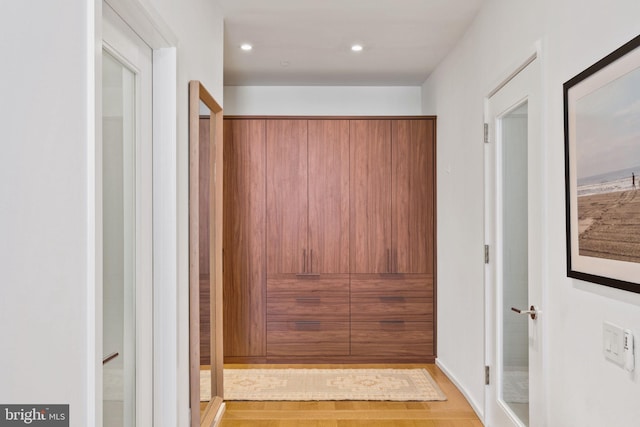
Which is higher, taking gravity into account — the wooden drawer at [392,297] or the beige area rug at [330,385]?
Result: the wooden drawer at [392,297]

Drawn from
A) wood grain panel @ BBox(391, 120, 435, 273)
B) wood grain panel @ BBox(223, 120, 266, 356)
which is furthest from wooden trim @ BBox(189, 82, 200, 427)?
wood grain panel @ BBox(391, 120, 435, 273)

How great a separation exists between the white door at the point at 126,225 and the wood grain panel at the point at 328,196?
8.89 ft

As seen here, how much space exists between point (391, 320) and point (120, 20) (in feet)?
12.2

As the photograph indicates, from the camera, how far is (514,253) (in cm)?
281

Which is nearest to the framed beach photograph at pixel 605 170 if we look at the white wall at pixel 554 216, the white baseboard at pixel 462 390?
the white wall at pixel 554 216

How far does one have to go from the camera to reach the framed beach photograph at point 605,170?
5.20ft

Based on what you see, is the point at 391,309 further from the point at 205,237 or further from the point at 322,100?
the point at 205,237

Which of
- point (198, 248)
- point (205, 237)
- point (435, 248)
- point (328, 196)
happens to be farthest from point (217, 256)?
point (435, 248)

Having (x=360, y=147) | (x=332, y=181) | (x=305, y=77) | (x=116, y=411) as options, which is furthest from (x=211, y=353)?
(x=305, y=77)

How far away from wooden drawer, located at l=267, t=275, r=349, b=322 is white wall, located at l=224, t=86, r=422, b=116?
68.8 inches

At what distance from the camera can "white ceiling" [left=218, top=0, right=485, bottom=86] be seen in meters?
3.37
